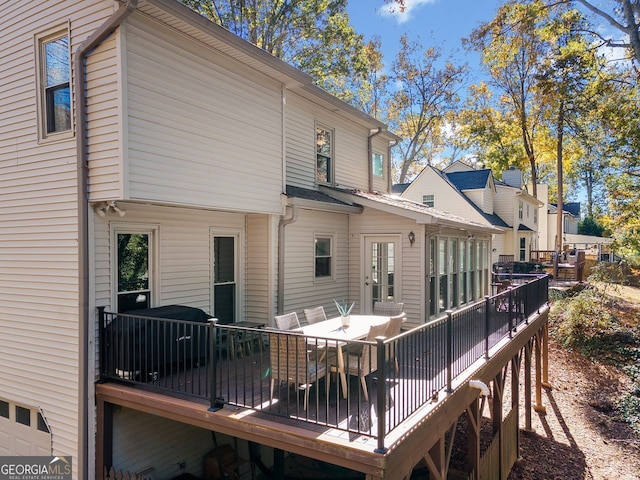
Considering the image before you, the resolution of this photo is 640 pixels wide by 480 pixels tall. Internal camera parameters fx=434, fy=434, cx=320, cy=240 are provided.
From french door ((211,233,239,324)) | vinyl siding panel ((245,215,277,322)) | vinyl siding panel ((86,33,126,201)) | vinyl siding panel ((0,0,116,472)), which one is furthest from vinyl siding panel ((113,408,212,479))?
vinyl siding panel ((86,33,126,201))

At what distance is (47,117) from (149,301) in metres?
3.18

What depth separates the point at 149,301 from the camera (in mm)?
6926

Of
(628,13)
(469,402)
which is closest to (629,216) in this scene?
(628,13)

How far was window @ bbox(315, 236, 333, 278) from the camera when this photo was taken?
10.0 metres

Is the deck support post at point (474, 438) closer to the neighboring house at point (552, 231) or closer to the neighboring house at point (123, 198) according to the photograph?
the neighboring house at point (123, 198)

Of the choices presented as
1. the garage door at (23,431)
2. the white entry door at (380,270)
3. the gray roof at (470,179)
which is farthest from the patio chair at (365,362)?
the gray roof at (470,179)

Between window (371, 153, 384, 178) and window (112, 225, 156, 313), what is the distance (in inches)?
329

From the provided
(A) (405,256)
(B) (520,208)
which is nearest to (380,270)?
(A) (405,256)

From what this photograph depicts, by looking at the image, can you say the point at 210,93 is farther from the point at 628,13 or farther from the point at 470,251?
the point at 628,13

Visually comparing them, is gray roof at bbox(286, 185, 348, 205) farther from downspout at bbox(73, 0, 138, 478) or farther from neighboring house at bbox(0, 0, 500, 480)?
downspout at bbox(73, 0, 138, 478)

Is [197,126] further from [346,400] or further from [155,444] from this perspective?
[155,444]

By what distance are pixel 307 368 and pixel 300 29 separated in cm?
1826

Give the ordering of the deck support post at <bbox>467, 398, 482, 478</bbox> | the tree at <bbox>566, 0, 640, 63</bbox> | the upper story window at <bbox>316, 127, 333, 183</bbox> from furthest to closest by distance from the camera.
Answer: the tree at <bbox>566, 0, 640, 63</bbox> → the upper story window at <bbox>316, 127, 333, 183</bbox> → the deck support post at <bbox>467, 398, 482, 478</bbox>

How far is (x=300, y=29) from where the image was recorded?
771 inches
